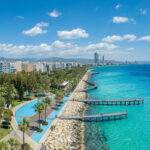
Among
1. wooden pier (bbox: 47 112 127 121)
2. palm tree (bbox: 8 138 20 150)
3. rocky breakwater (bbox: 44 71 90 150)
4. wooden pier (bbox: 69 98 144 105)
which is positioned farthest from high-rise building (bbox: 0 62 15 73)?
palm tree (bbox: 8 138 20 150)

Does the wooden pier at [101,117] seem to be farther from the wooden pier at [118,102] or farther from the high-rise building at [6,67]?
the high-rise building at [6,67]

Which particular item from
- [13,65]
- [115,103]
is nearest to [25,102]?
[115,103]

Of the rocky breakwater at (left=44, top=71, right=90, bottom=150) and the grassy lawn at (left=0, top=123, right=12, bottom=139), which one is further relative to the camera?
the grassy lawn at (left=0, top=123, right=12, bottom=139)

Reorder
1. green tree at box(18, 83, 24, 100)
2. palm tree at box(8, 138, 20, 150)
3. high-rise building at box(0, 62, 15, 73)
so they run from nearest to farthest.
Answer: palm tree at box(8, 138, 20, 150) → green tree at box(18, 83, 24, 100) → high-rise building at box(0, 62, 15, 73)

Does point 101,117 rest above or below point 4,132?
below

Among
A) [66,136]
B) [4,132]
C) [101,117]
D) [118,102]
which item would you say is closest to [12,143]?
[4,132]

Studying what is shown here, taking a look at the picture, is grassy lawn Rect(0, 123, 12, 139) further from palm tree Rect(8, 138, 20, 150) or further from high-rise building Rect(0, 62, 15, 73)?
high-rise building Rect(0, 62, 15, 73)

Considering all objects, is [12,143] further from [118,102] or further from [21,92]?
[118,102]

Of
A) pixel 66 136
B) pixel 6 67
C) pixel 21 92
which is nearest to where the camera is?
pixel 66 136

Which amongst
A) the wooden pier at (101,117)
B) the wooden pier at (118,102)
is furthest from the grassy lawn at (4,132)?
the wooden pier at (118,102)

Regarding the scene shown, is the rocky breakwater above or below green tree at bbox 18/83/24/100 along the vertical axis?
below

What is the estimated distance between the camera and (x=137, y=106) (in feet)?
214

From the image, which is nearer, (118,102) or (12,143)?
(12,143)

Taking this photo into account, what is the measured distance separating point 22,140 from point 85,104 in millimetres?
36341
